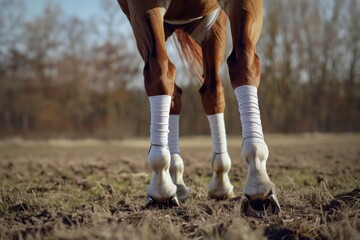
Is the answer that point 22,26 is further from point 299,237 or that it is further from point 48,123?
point 299,237

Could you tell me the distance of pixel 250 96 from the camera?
2.16 m

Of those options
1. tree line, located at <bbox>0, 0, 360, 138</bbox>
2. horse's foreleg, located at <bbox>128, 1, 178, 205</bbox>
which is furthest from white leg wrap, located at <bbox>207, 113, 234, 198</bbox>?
tree line, located at <bbox>0, 0, 360, 138</bbox>

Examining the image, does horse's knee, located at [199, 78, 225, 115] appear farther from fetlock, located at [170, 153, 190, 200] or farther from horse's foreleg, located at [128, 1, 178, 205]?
horse's foreleg, located at [128, 1, 178, 205]

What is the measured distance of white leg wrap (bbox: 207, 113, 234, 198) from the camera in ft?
9.53

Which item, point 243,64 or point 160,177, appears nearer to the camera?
point 243,64

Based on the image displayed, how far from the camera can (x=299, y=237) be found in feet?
5.12

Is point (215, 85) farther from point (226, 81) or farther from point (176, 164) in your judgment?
point (226, 81)

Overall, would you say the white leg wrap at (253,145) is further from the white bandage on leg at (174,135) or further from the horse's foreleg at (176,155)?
the white bandage on leg at (174,135)

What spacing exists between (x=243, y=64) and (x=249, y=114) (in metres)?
0.31

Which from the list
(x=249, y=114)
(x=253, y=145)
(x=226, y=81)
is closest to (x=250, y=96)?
(x=249, y=114)

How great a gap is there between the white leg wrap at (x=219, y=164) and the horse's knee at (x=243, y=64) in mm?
1012

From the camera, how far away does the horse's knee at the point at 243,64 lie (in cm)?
218

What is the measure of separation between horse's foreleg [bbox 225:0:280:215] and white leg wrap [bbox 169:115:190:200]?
0.92m

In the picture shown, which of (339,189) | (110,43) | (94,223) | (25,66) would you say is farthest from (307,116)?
(94,223)
